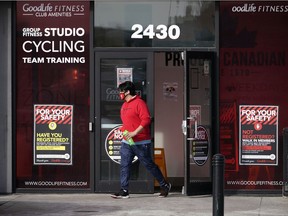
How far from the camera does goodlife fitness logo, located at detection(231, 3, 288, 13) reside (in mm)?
12328

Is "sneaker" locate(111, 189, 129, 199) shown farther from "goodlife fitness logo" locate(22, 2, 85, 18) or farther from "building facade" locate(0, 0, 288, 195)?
"goodlife fitness logo" locate(22, 2, 85, 18)

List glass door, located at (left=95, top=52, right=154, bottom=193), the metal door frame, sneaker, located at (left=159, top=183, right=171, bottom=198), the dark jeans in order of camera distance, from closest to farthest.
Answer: the dark jeans
sneaker, located at (left=159, top=183, right=171, bottom=198)
the metal door frame
glass door, located at (left=95, top=52, right=154, bottom=193)

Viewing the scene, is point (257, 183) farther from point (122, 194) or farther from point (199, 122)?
point (122, 194)

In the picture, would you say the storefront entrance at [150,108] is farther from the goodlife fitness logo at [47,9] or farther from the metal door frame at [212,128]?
the goodlife fitness logo at [47,9]

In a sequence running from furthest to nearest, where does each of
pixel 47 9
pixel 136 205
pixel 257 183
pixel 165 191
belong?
1. pixel 47 9
2. pixel 257 183
3. pixel 165 191
4. pixel 136 205

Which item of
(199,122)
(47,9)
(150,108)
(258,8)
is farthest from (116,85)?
(258,8)

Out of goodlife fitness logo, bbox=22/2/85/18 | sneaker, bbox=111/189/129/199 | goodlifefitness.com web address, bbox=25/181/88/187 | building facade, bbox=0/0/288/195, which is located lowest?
sneaker, bbox=111/189/129/199

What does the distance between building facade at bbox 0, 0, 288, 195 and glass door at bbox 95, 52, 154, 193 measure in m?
0.02

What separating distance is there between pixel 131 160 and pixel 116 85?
137 centimetres

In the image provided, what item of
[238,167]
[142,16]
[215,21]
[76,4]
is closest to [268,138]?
[238,167]

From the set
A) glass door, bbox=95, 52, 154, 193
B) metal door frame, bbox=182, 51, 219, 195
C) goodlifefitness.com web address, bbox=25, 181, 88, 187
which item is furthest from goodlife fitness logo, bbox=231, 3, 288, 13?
goodlifefitness.com web address, bbox=25, 181, 88, 187

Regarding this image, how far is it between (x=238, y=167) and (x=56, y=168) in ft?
9.82

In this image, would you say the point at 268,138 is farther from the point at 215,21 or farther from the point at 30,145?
the point at 30,145

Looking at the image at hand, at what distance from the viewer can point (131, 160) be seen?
11898 mm
